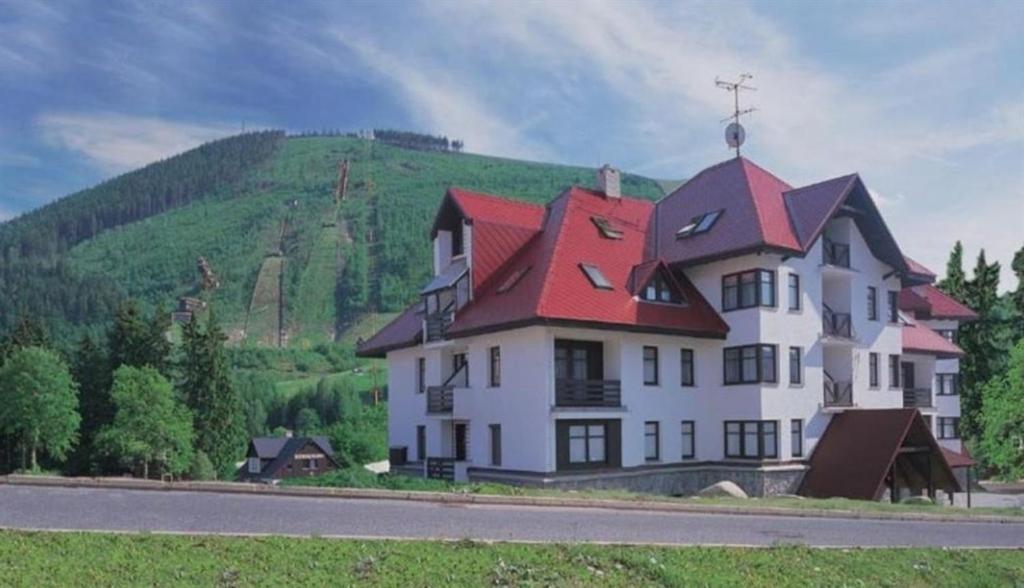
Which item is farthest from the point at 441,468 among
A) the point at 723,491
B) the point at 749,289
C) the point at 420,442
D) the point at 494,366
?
the point at 749,289

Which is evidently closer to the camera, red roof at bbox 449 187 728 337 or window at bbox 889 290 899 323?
red roof at bbox 449 187 728 337

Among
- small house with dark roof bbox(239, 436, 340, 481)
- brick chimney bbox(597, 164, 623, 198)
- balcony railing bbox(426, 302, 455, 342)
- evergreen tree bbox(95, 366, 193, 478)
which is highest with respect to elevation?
brick chimney bbox(597, 164, 623, 198)

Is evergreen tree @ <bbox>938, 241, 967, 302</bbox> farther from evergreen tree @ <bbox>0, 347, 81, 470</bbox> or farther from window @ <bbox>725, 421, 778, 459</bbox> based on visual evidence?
evergreen tree @ <bbox>0, 347, 81, 470</bbox>

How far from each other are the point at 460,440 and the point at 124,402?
3904 centimetres

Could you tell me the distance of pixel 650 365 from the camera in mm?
31516

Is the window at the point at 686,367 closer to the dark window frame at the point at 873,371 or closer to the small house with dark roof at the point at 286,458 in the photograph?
the dark window frame at the point at 873,371

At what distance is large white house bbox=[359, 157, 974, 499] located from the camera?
1159 inches

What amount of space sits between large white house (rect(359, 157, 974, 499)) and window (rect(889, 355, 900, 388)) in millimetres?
157

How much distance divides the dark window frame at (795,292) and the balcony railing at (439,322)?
38.9 feet

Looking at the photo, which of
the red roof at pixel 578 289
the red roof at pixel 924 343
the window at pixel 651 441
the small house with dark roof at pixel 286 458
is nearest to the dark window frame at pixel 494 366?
the red roof at pixel 578 289

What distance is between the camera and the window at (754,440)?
31266mm

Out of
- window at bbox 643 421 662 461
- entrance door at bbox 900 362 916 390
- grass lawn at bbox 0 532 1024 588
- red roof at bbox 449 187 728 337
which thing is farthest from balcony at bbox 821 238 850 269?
grass lawn at bbox 0 532 1024 588

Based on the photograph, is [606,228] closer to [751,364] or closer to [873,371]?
[751,364]

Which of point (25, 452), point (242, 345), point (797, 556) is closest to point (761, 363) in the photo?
point (797, 556)
